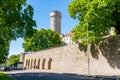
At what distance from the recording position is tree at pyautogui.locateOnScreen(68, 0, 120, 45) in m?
36.4

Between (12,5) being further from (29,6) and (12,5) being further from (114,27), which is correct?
(114,27)

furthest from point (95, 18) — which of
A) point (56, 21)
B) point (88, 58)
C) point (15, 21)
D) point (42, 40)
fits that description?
point (56, 21)

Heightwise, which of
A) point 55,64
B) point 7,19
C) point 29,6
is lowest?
point 55,64

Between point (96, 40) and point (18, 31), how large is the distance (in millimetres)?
11777

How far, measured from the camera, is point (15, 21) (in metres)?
29.7

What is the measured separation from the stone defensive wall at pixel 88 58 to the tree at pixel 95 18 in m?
2.05

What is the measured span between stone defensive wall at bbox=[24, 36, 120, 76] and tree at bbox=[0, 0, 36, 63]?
41.5 feet

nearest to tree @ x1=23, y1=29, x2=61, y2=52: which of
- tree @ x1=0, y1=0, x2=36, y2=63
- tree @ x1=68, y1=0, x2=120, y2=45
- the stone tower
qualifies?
the stone tower

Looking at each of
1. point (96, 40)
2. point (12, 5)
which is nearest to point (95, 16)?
point (96, 40)

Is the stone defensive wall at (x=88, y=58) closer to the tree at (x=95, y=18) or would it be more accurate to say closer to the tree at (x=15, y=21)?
the tree at (x=95, y=18)

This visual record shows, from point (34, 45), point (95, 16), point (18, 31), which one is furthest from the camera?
point (34, 45)

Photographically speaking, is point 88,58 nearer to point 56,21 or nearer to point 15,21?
point 15,21

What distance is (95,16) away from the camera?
36.7 meters

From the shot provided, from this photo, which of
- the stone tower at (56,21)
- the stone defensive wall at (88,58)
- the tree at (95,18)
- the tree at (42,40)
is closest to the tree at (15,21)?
the tree at (95,18)
